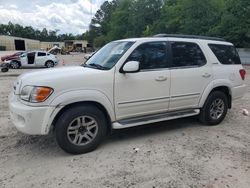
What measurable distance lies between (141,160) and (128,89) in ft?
3.89

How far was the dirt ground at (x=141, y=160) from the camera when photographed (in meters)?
3.73

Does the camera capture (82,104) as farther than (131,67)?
No

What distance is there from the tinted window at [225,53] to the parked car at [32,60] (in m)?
19.3

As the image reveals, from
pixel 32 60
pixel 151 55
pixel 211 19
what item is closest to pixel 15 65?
pixel 32 60

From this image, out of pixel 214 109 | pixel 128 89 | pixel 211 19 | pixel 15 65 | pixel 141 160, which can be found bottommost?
pixel 15 65

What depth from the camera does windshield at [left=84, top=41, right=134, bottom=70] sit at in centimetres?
492

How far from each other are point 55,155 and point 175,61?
106 inches

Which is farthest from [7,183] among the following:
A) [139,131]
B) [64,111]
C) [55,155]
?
[139,131]

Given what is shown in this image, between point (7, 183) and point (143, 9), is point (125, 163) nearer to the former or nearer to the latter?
point (7, 183)

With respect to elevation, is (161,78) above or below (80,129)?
above

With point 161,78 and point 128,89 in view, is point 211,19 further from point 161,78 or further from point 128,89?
point 128,89

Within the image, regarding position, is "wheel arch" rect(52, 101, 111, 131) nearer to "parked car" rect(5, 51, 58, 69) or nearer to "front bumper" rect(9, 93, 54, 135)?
"front bumper" rect(9, 93, 54, 135)

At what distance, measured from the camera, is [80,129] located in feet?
14.8

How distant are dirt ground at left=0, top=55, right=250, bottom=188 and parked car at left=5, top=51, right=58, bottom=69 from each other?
59.6 ft
